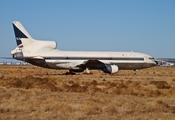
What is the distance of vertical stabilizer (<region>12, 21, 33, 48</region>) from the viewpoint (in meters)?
47.1

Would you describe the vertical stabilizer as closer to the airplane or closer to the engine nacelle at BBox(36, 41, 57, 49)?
the airplane

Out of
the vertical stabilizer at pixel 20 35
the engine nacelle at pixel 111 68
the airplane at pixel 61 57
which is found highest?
the vertical stabilizer at pixel 20 35

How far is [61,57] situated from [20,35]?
6368 millimetres

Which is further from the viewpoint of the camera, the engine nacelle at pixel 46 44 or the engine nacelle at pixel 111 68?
the engine nacelle at pixel 46 44

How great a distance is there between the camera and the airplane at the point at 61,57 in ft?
155

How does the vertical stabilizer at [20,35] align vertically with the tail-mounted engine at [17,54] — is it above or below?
above

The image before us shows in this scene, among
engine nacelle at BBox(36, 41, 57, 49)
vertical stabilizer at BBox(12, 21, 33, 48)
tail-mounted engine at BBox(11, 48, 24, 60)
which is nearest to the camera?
tail-mounted engine at BBox(11, 48, 24, 60)

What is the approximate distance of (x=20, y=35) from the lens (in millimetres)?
47250

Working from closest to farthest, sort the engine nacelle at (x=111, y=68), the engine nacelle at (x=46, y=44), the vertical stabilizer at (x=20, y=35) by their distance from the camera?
the vertical stabilizer at (x=20, y=35)
the engine nacelle at (x=111, y=68)
the engine nacelle at (x=46, y=44)

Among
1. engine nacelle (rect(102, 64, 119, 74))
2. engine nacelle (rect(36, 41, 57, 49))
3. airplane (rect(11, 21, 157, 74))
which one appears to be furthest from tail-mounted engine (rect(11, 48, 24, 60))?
engine nacelle (rect(102, 64, 119, 74))

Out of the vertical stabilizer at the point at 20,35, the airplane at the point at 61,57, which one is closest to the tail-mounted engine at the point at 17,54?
the airplane at the point at 61,57

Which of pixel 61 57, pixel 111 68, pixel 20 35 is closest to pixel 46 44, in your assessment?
pixel 61 57

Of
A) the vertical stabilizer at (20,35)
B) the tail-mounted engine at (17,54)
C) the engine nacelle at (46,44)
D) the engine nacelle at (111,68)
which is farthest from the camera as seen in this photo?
the engine nacelle at (46,44)

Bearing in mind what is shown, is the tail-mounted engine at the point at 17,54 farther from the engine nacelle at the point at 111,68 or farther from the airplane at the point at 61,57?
the engine nacelle at the point at 111,68
